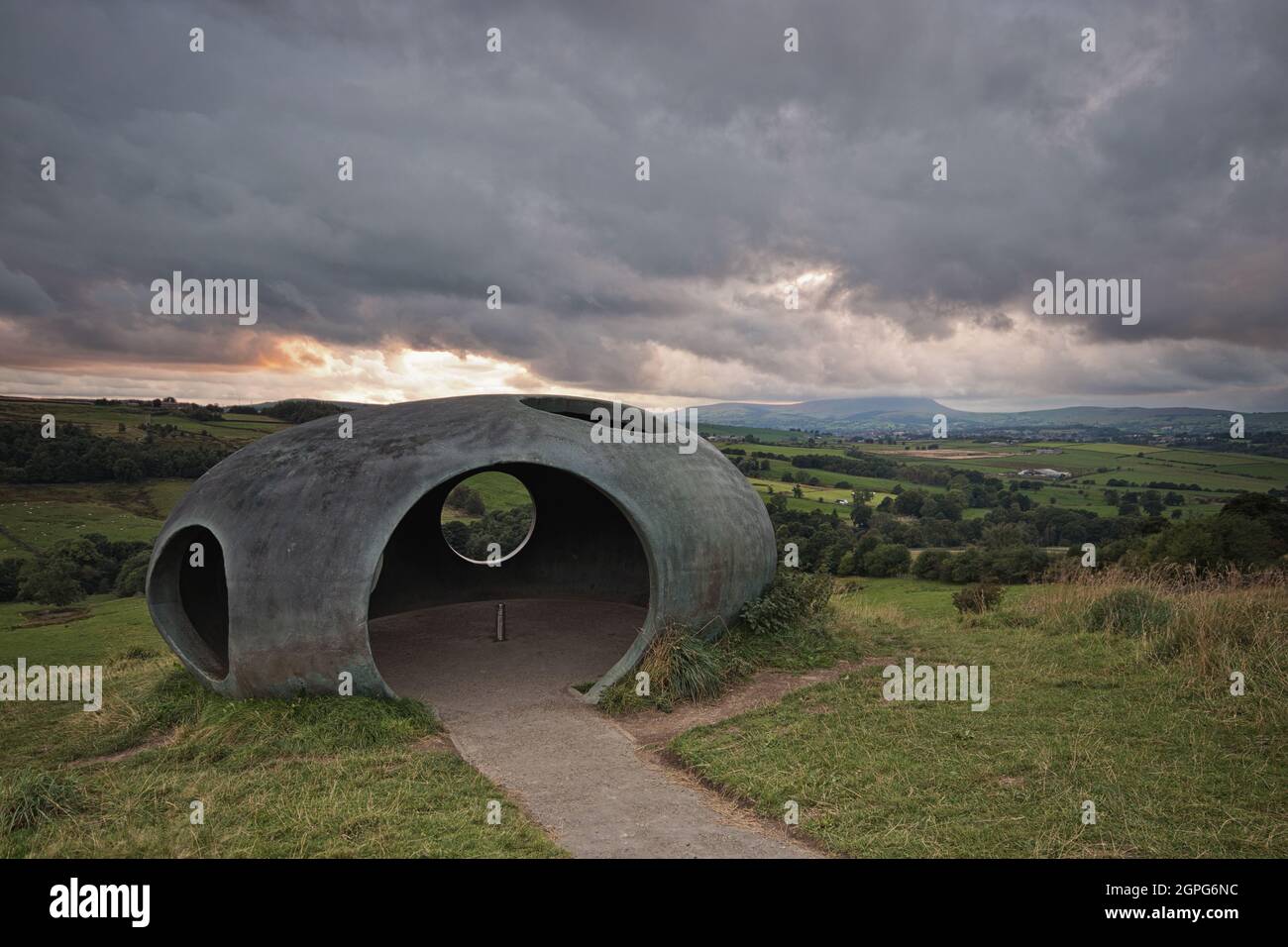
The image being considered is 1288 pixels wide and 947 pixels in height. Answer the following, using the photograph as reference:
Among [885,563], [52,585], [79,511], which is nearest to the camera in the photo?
[52,585]

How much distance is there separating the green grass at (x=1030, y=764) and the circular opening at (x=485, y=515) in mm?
10059

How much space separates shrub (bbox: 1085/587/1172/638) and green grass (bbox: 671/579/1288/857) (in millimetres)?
1197

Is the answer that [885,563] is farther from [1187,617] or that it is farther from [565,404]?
[565,404]

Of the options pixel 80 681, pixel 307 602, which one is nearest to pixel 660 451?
pixel 307 602

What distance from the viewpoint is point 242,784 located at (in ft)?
25.0

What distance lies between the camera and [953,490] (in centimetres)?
6619

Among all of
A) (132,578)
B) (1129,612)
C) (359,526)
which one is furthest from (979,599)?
(132,578)

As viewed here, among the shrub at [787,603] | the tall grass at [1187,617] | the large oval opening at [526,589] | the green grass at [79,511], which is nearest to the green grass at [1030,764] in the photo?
the tall grass at [1187,617]

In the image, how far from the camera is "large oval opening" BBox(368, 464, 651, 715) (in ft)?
43.8

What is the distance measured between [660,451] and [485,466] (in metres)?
2.60

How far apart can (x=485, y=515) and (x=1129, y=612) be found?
33.2 metres

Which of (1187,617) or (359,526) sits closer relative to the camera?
(359,526)

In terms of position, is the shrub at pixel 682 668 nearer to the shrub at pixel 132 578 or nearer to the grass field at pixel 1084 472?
the shrub at pixel 132 578

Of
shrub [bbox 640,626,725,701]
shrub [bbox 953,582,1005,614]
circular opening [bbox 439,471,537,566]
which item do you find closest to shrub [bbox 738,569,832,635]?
shrub [bbox 640,626,725,701]
